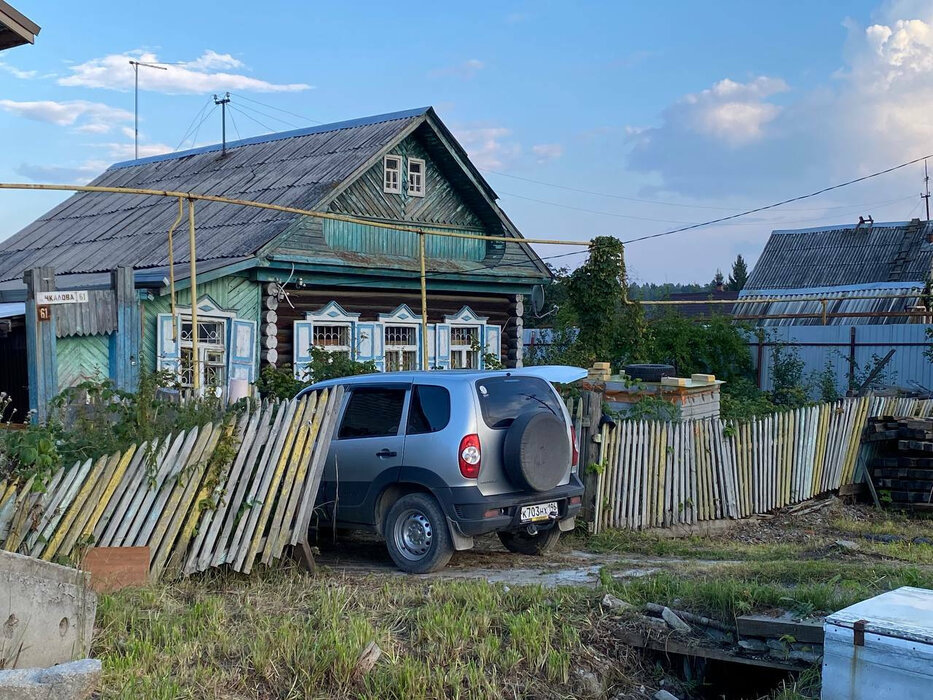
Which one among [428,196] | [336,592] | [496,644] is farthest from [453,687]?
[428,196]

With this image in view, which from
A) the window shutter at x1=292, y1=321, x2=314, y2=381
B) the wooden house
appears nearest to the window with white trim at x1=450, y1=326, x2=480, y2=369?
the wooden house

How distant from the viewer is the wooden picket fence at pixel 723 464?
34.3 feet

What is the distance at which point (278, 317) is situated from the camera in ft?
56.0

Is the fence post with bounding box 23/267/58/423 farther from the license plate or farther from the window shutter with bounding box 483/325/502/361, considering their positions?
the window shutter with bounding box 483/325/502/361

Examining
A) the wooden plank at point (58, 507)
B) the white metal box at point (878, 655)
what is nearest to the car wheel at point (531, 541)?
the wooden plank at point (58, 507)

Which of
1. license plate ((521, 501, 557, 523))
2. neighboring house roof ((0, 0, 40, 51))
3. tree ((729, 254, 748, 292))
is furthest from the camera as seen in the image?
tree ((729, 254, 748, 292))

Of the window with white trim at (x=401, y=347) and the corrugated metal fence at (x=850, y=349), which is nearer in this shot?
the window with white trim at (x=401, y=347)

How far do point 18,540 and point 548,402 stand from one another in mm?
4479

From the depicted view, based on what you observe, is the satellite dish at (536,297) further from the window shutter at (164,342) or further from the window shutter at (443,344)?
the window shutter at (164,342)

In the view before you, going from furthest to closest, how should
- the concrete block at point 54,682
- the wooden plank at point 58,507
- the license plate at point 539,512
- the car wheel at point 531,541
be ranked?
the car wheel at point 531,541
the license plate at point 539,512
the wooden plank at point 58,507
the concrete block at point 54,682

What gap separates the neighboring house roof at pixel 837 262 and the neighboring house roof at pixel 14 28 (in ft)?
86.5

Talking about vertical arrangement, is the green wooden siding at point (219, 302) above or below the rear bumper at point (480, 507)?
above

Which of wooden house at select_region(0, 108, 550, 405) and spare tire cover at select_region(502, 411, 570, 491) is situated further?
wooden house at select_region(0, 108, 550, 405)

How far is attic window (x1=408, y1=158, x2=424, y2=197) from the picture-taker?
765 inches
